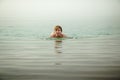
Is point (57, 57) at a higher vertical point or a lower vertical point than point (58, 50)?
lower

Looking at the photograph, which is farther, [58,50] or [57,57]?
[58,50]

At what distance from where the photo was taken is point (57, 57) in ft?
14.0

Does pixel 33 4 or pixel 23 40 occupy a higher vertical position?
pixel 33 4

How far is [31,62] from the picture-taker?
411 centimetres

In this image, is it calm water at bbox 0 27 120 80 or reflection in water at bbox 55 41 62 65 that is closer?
calm water at bbox 0 27 120 80

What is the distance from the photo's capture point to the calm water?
365 cm

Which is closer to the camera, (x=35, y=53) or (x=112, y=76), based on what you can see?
(x=112, y=76)

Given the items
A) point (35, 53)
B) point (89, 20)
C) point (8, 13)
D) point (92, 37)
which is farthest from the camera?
point (89, 20)

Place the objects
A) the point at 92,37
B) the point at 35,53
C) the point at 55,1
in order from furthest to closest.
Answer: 1. the point at 92,37
2. the point at 55,1
3. the point at 35,53

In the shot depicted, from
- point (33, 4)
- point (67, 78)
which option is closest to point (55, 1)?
point (33, 4)

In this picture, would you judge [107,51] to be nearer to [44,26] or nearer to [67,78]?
[67,78]

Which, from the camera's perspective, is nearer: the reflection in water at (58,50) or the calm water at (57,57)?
the calm water at (57,57)

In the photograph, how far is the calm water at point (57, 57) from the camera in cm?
365

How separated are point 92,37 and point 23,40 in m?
1.31
